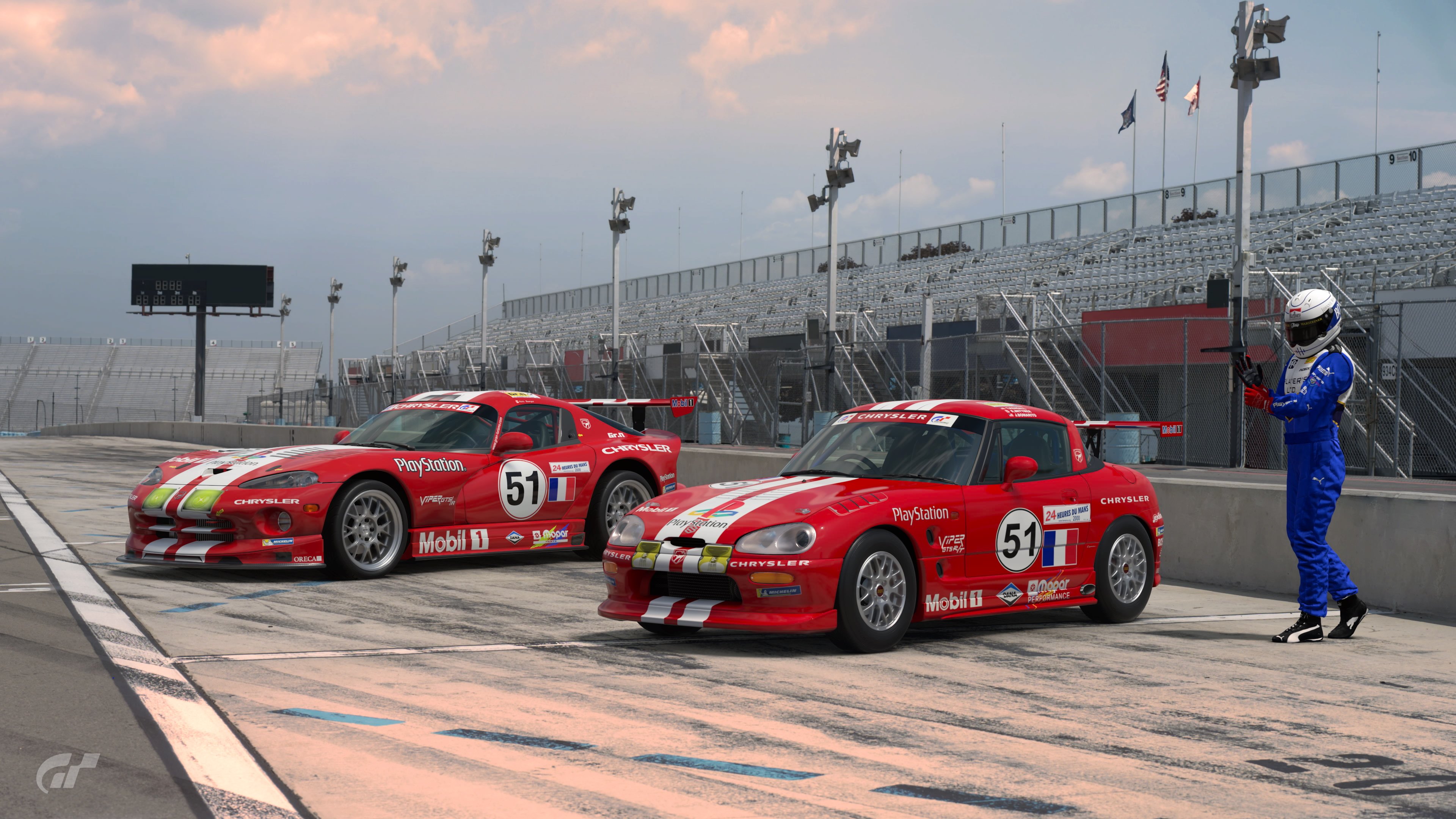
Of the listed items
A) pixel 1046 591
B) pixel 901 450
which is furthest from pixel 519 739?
pixel 1046 591

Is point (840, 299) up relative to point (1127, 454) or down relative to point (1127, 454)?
up

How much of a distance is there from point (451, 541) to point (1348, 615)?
6273 millimetres

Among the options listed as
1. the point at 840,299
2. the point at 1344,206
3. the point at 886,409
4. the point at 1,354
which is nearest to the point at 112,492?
the point at 886,409

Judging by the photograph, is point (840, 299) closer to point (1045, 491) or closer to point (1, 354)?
point (1045, 491)

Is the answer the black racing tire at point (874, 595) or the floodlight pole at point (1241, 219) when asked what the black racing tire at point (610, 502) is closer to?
the black racing tire at point (874, 595)

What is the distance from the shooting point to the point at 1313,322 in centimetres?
762

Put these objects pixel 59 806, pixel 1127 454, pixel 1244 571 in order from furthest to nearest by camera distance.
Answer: pixel 1127 454 < pixel 1244 571 < pixel 59 806

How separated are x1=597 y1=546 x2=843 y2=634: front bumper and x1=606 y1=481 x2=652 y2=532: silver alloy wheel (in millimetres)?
4014

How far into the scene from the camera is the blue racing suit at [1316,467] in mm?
7434

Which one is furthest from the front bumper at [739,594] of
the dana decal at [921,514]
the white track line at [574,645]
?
the dana decal at [921,514]

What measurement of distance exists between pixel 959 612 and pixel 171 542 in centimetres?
567

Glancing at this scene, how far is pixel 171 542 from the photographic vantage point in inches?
364

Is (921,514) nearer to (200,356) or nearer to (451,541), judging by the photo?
(451,541)

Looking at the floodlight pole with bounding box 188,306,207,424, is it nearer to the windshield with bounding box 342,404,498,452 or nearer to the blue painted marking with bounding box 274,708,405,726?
the windshield with bounding box 342,404,498,452
